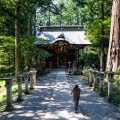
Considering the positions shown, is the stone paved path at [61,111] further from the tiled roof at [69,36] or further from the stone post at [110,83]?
the tiled roof at [69,36]

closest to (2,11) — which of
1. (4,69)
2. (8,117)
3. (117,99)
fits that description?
(8,117)

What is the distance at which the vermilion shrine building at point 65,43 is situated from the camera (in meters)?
31.2

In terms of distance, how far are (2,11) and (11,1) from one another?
810 cm

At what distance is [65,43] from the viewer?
31.2 m

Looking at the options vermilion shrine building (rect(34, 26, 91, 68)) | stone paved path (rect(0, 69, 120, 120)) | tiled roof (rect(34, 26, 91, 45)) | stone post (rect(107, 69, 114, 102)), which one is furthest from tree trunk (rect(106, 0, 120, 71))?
tiled roof (rect(34, 26, 91, 45))

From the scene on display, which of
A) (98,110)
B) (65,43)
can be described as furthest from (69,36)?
(98,110)

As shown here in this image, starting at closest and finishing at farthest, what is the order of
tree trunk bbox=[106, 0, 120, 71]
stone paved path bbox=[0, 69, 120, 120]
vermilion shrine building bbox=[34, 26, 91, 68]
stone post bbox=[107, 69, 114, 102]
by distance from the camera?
1. stone paved path bbox=[0, 69, 120, 120]
2. stone post bbox=[107, 69, 114, 102]
3. tree trunk bbox=[106, 0, 120, 71]
4. vermilion shrine building bbox=[34, 26, 91, 68]

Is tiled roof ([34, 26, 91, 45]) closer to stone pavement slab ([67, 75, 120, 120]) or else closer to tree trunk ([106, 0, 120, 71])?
tree trunk ([106, 0, 120, 71])

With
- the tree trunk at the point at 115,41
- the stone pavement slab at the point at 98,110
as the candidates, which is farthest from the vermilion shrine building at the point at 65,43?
the stone pavement slab at the point at 98,110

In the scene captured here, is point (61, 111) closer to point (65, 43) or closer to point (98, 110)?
point (98, 110)

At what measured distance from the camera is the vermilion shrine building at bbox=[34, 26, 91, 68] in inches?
1229

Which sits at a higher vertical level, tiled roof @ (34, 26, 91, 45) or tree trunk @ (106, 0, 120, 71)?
tiled roof @ (34, 26, 91, 45)

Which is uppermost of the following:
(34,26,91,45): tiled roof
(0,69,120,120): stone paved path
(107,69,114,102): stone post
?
(34,26,91,45): tiled roof

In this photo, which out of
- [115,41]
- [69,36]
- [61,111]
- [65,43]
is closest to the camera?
[61,111]
